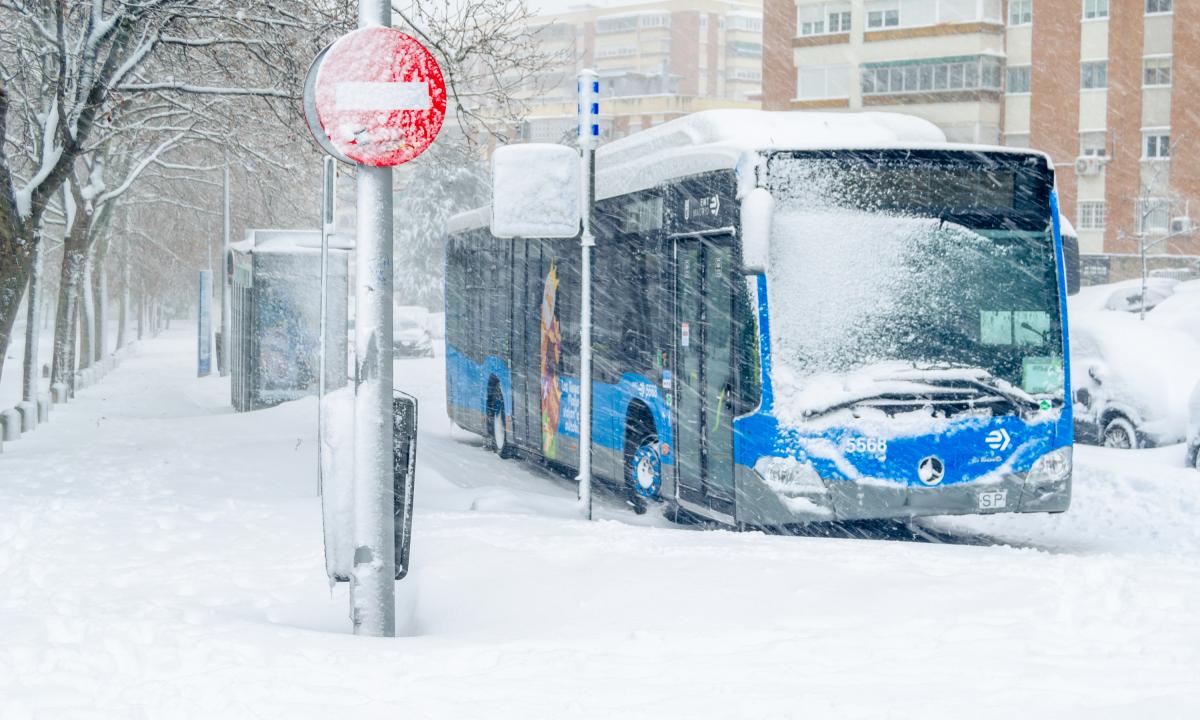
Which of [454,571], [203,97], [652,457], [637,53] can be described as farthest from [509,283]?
[637,53]

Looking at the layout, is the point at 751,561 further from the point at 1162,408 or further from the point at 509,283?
the point at 1162,408

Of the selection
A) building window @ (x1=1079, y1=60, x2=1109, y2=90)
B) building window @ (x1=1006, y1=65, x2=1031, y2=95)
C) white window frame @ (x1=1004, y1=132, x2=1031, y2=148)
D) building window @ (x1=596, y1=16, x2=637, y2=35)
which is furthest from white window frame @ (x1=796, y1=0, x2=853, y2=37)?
building window @ (x1=596, y1=16, x2=637, y2=35)

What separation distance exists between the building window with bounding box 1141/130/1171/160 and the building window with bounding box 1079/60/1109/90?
261cm

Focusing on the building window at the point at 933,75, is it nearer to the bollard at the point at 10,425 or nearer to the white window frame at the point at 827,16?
the white window frame at the point at 827,16

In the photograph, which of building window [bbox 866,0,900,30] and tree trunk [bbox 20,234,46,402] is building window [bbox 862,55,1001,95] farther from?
tree trunk [bbox 20,234,46,402]

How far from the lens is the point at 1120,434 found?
18.0m

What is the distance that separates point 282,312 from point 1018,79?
43.2 meters

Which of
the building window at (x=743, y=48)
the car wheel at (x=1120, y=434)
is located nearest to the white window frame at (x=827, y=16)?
the car wheel at (x=1120, y=434)

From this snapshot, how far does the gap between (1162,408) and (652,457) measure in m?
7.92

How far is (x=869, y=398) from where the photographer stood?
9.91 m

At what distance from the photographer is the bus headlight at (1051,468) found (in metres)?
10.3

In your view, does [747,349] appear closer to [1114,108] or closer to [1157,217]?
[1157,217]

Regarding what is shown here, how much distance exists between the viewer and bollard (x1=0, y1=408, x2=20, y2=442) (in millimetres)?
20828

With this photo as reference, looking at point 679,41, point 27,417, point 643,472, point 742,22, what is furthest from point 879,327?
point 742,22
